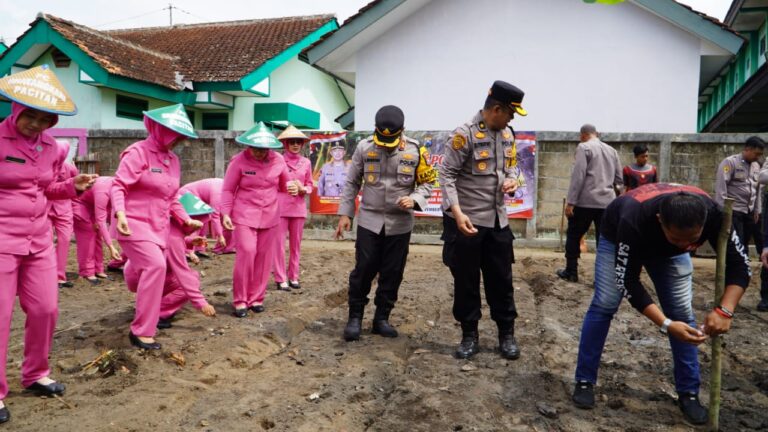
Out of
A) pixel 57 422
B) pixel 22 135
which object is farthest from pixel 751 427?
pixel 22 135

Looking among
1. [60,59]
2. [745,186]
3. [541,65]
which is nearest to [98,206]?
[745,186]

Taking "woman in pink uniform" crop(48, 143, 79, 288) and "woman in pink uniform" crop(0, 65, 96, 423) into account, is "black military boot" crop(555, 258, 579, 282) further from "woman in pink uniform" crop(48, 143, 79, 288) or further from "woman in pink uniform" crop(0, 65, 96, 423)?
"woman in pink uniform" crop(48, 143, 79, 288)

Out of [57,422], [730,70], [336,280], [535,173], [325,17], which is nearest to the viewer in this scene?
[57,422]

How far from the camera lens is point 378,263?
16.1 ft

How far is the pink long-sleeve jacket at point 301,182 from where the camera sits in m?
7.01

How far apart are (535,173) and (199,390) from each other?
7.85 meters

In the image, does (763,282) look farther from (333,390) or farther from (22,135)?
(22,135)

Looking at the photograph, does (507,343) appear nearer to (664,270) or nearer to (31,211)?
(664,270)

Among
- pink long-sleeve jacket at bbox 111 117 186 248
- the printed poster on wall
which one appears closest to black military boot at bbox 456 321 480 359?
pink long-sleeve jacket at bbox 111 117 186 248

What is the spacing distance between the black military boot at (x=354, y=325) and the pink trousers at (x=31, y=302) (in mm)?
2178

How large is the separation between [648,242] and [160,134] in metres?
3.57

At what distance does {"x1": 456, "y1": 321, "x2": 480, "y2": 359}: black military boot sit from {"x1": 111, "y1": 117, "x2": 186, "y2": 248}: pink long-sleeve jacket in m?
2.45

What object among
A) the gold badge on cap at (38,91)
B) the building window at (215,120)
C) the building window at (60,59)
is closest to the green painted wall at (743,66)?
the gold badge on cap at (38,91)

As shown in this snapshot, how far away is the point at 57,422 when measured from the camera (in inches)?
127
